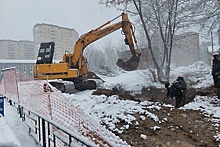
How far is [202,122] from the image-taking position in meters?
7.94

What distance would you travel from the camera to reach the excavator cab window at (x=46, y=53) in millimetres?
15602

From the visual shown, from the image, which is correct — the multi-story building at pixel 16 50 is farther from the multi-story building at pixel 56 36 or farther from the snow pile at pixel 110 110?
the snow pile at pixel 110 110

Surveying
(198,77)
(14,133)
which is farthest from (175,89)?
(198,77)

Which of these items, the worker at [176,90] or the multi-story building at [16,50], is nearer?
the worker at [176,90]

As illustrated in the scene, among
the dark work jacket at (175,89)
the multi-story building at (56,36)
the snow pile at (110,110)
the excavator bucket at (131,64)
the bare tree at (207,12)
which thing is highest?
the multi-story building at (56,36)

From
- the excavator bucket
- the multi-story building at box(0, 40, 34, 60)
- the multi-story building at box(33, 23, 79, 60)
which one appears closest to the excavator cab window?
the excavator bucket

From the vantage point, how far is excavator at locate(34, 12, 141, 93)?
50.4 ft

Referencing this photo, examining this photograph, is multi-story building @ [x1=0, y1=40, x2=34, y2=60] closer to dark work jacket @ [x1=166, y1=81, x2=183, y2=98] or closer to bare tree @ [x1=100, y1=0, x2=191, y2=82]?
bare tree @ [x1=100, y1=0, x2=191, y2=82]

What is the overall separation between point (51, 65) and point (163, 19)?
13207mm

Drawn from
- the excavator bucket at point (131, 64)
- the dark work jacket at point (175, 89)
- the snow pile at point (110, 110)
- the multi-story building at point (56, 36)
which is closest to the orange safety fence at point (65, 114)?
the snow pile at point (110, 110)

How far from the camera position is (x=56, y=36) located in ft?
281

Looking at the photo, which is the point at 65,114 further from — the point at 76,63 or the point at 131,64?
the point at 76,63

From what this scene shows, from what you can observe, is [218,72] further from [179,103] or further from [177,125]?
[177,125]

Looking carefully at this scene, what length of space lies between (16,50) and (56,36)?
13.7m
